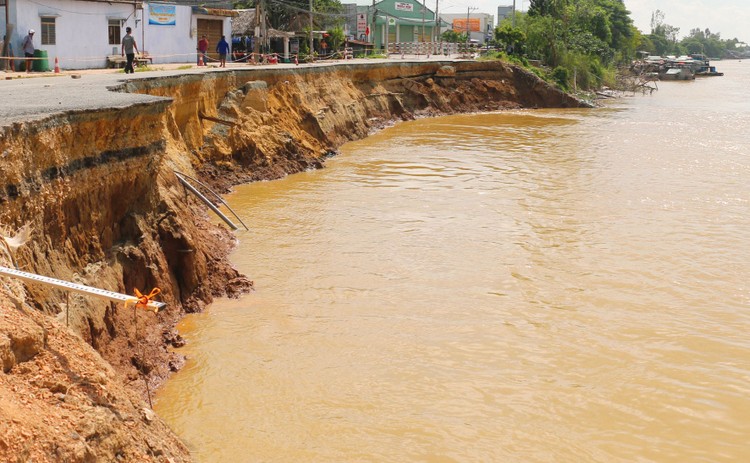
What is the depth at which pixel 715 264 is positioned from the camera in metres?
13.7

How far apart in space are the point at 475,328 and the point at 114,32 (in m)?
23.6

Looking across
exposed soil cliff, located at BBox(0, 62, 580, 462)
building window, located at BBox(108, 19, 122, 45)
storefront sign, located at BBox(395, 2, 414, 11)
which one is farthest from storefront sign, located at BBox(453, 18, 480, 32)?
exposed soil cliff, located at BBox(0, 62, 580, 462)

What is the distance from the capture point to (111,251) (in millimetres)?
9359

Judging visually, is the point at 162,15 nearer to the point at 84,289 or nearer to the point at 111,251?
the point at 111,251

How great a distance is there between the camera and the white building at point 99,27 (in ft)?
85.1

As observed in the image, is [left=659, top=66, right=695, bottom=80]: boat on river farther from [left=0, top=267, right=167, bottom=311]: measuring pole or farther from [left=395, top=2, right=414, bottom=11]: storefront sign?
[left=0, top=267, right=167, bottom=311]: measuring pole

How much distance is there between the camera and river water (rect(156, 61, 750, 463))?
795 cm

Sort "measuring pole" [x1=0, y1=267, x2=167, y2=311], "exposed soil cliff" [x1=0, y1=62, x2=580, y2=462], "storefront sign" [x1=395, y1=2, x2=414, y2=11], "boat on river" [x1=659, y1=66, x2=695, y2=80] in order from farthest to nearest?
"boat on river" [x1=659, y1=66, x2=695, y2=80] → "storefront sign" [x1=395, y1=2, x2=414, y2=11] → "measuring pole" [x1=0, y1=267, x2=167, y2=311] → "exposed soil cliff" [x1=0, y1=62, x2=580, y2=462]

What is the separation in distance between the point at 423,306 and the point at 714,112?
3766 cm

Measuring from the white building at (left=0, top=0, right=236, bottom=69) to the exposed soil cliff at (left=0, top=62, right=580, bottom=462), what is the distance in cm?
878

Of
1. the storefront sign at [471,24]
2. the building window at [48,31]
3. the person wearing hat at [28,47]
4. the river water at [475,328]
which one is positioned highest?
the storefront sign at [471,24]

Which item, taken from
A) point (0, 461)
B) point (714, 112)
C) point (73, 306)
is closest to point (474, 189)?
point (73, 306)

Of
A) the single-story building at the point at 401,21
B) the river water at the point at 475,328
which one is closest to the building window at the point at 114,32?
the river water at the point at 475,328

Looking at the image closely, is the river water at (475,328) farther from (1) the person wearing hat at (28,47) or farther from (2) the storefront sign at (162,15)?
(2) the storefront sign at (162,15)
